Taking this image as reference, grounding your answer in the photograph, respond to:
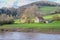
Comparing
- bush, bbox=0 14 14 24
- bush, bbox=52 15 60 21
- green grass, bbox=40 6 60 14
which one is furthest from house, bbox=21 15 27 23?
bush, bbox=52 15 60 21

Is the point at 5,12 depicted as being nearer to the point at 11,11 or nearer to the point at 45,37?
the point at 11,11

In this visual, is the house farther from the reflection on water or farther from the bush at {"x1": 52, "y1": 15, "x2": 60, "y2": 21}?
the bush at {"x1": 52, "y1": 15, "x2": 60, "y2": 21}

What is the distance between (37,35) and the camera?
4.85 m

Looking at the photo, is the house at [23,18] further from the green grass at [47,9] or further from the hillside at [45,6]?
the green grass at [47,9]

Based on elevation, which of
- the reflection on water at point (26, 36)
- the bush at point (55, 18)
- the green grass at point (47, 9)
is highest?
the green grass at point (47, 9)

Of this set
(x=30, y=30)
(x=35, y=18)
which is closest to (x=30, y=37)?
(x=30, y=30)

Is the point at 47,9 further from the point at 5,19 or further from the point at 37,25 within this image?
the point at 5,19

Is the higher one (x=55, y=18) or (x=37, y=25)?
(x=55, y=18)

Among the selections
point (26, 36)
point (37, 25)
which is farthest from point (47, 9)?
point (26, 36)

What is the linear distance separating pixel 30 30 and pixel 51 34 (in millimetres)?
503

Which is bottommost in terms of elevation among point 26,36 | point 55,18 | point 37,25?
point 26,36

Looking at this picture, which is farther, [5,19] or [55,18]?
[5,19]

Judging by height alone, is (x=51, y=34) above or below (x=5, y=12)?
below

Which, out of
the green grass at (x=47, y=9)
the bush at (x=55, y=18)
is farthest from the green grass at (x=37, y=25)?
the green grass at (x=47, y=9)
